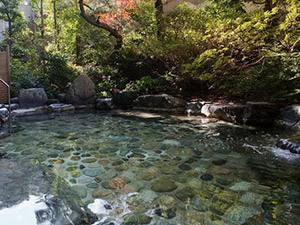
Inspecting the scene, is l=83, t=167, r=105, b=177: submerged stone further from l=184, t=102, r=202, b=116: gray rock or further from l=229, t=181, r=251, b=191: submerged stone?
l=184, t=102, r=202, b=116: gray rock

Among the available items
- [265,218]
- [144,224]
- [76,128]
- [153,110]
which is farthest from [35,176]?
[153,110]

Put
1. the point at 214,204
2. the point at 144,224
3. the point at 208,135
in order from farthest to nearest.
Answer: the point at 208,135, the point at 214,204, the point at 144,224

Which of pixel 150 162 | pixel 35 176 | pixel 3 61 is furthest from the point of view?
pixel 3 61

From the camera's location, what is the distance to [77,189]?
278 cm

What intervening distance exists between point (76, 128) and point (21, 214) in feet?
13.9

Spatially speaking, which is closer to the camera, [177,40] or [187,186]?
[187,186]

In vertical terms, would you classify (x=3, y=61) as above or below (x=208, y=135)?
above

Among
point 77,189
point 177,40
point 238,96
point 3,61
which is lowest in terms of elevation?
point 77,189

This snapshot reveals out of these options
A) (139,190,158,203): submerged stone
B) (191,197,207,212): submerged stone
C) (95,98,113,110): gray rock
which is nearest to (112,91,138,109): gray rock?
(95,98,113,110): gray rock

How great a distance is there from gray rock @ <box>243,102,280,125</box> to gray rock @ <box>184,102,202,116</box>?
1.83m

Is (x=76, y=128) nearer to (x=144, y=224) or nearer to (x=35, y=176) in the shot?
(x=35, y=176)

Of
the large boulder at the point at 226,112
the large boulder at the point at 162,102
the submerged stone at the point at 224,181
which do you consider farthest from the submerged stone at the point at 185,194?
the large boulder at the point at 162,102

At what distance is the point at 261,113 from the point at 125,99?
4907 mm

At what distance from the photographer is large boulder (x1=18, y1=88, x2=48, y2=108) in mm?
8563
